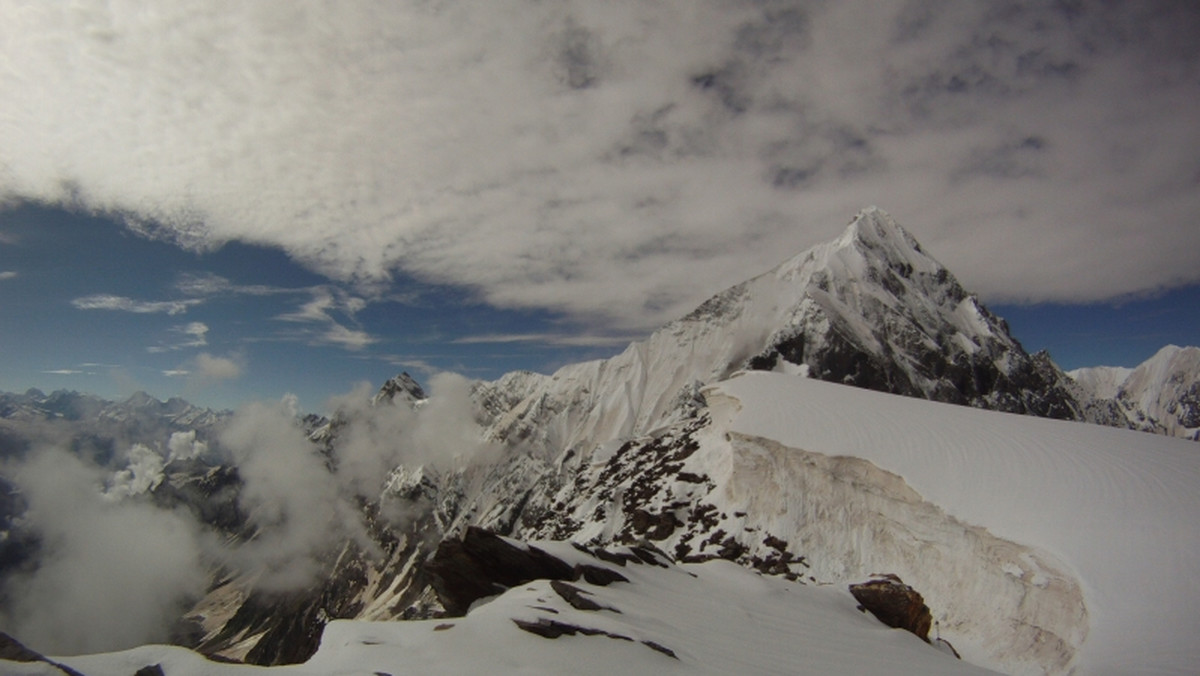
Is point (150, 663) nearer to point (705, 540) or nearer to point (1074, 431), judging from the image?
point (705, 540)

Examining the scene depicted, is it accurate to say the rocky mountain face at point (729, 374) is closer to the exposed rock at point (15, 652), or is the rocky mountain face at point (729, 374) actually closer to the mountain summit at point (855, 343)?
the mountain summit at point (855, 343)

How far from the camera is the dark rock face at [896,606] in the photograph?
49.0 feet

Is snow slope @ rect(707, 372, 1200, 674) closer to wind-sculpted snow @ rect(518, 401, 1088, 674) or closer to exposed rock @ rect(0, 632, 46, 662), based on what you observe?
wind-sculpted snow @ rect(518, 401, 1088, 674)

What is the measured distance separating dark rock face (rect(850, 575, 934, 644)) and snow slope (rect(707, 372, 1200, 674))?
3694 millimetres

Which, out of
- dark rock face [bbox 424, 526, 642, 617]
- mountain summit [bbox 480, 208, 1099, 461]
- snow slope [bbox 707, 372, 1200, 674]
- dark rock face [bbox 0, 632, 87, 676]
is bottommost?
dark rock face [bbox 424, 526, 642, 617]

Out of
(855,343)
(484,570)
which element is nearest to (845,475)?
(484,570)

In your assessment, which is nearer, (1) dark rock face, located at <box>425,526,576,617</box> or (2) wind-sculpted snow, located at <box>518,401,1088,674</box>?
(1) dark rock face, located at <box>425,526,576,617</box>

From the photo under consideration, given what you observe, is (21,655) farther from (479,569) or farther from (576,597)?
(576,597)

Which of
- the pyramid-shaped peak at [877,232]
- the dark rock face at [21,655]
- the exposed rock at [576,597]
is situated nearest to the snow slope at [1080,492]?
the exposed rock at [576,597]

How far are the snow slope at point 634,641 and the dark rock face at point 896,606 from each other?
750 mm

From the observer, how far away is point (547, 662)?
777 cm

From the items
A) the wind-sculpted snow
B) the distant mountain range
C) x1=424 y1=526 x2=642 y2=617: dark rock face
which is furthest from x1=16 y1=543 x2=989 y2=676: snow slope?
the wind-sculpted snow

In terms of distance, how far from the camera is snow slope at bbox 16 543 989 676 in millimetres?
7250

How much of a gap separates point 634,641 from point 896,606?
10.5 meters
